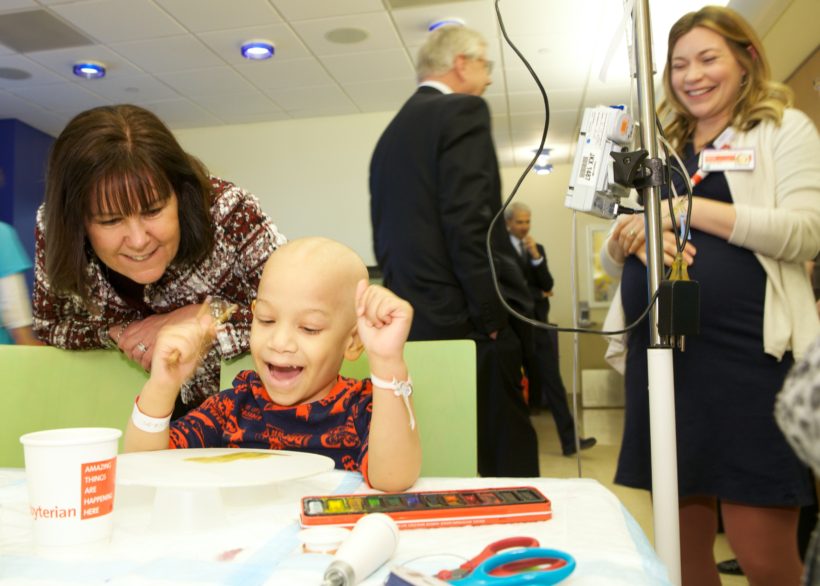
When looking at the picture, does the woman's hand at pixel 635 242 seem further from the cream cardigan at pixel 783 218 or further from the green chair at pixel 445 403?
the green chair at pixel 445 403

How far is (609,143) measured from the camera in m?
1.06

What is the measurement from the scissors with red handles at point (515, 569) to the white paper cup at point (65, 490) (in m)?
0.33

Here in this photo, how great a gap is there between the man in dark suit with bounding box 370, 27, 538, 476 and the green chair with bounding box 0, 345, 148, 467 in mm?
826

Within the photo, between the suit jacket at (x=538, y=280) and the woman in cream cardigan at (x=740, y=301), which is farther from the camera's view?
the suit jacket at (x=538, y=280)

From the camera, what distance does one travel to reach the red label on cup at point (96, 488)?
660mm

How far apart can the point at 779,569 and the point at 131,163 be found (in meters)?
1.38

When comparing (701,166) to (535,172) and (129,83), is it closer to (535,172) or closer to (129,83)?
(129,83)

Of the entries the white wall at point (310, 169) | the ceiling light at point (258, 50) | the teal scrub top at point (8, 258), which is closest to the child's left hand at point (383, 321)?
the teal scrub top at point (8, 258)

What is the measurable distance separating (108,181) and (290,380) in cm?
52

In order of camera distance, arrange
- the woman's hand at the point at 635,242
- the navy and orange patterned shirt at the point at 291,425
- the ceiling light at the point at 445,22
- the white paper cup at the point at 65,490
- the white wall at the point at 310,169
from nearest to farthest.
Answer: the white paper cup at the point at 65,490
the navy and orange patterned shirt at the point at 291,425
the woman's hand at the point at 635,242
the ceiling light at the point at 445,22
the white wall at the point at 310,169

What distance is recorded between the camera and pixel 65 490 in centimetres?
65

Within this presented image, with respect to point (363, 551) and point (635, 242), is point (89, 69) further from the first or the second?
point (363, 551)

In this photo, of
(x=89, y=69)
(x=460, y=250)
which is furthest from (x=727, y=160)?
(x=89, y=69)

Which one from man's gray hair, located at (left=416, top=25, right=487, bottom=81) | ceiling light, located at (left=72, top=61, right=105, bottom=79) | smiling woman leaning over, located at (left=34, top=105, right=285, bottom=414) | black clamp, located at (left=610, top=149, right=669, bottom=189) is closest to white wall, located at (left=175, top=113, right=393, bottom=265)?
ceiling light, located at (left=72, top=61, right=105, bottom=79)
